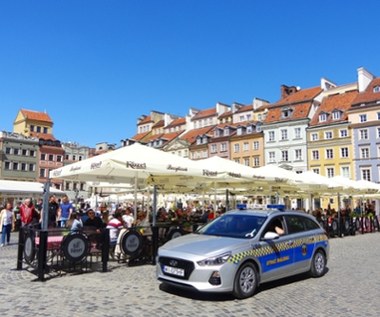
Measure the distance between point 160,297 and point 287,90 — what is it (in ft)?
228

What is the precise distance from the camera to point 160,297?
8.17 metres

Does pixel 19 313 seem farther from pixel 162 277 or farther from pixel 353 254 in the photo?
pixel 353 254

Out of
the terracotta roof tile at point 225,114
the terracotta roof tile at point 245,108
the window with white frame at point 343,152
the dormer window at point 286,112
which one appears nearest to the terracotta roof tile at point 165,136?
the terracotta roof tile at point 225,114

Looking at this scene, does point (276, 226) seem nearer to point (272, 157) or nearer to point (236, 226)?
point (236, 226)

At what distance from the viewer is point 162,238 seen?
13.1m

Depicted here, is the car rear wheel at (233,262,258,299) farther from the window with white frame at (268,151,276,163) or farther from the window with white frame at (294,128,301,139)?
the window with white frame at (268,151,276,163)

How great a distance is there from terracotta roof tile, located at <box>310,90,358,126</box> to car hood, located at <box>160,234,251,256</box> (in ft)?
176

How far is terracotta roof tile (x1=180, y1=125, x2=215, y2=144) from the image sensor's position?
78.1 meters

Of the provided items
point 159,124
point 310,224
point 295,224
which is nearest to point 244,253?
point 295,224

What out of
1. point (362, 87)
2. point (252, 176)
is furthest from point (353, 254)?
point (362, 87)

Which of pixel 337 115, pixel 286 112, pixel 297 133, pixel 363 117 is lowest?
pixel 297 133

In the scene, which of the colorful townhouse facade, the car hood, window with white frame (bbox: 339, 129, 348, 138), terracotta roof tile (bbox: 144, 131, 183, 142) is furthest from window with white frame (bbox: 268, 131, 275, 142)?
the car hood

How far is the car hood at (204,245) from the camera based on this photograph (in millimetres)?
8123

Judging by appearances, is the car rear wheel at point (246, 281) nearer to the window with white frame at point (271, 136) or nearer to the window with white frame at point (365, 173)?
the window with white frame at point (365, 173)
